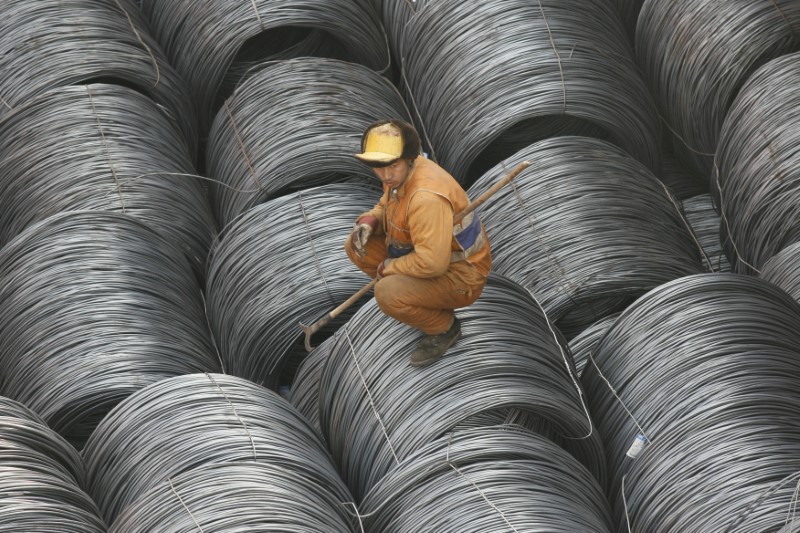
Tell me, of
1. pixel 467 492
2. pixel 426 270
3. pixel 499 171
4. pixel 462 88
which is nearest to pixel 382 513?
pixel 467 492

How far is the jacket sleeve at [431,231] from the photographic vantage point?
633 cm

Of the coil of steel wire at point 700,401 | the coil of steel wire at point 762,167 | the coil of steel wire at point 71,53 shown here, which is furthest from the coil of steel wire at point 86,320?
the coil of steel wire at point 762,167

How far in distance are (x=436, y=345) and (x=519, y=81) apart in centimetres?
226

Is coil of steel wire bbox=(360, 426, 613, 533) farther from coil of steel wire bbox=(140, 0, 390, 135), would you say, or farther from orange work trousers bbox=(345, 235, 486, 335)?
coil of steel wire bbox=(140, 0, 390, 135)

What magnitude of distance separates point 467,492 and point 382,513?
1.45 ft

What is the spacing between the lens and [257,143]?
873cm

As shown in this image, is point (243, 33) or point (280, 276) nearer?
point (280, 276)

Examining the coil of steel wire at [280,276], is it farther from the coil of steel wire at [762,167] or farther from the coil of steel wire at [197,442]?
the coil of steel wire at [762,167]

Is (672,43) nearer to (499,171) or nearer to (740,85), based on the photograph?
(740,85)

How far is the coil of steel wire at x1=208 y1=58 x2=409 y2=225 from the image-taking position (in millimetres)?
8547

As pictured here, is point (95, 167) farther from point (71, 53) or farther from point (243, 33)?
point (243, 33)

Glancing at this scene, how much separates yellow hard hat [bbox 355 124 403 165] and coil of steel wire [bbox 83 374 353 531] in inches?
54.8

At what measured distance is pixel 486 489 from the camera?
673cm

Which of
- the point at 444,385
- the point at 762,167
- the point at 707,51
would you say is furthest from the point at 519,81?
the point at 444,385
